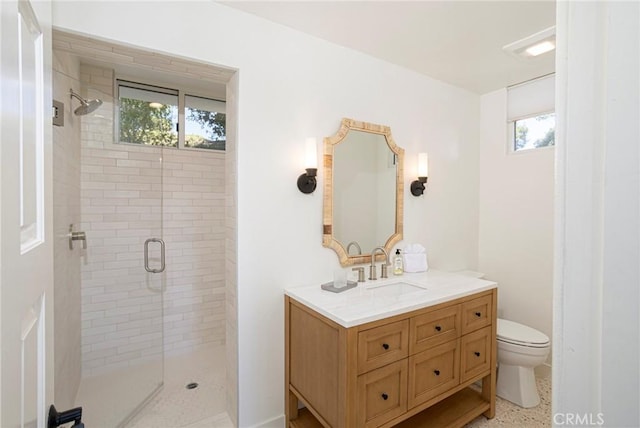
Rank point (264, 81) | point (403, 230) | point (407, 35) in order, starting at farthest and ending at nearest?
1. point (403, 230)
2. point (407, 35)
3. point (264, 81)

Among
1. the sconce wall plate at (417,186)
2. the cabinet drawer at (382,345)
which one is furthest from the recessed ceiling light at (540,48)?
the cabinet drawer at (382,345)

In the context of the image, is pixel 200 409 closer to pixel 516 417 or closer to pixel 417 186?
pixel 516 417

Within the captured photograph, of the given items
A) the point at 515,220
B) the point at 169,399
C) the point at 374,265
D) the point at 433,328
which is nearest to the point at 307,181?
the point at 374,265

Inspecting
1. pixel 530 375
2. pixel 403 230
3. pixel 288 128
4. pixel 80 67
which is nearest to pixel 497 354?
pixel 530 375

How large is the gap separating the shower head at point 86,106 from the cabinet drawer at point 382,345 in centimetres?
244

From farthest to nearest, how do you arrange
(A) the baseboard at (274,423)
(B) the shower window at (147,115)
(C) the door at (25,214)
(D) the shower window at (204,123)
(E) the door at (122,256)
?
(D) the shower window at (204,123), (B) the shower window at (147,115), (E) the door at (122,256), (A) the baseboard at (274,423), (C) the door at (25,214)

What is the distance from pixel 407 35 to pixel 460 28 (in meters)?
0.34

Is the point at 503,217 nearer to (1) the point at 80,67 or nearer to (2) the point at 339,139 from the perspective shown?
(2) the point at 339,139

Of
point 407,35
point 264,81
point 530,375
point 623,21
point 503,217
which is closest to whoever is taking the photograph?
point 623,21

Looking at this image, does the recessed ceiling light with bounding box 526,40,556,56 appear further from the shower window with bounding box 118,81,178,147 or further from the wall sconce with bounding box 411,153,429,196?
the shower window with bounding box 118,81,178,147

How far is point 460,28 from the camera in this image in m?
1.99

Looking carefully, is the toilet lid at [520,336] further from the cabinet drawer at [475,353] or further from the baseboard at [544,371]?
the baseboard at [544,371]

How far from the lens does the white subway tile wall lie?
2.40m

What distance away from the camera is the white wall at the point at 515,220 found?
8.77 feet
